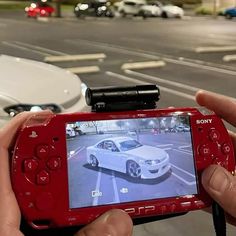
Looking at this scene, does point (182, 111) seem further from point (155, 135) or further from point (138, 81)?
point (138, 81)

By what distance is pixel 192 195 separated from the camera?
5.70 feet

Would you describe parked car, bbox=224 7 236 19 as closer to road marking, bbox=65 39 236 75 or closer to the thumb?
road marking, bbox=65 39 236 75

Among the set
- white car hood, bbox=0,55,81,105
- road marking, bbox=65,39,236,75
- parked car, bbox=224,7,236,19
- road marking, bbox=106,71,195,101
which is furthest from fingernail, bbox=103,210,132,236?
parked car, bbox=224,7,236,19

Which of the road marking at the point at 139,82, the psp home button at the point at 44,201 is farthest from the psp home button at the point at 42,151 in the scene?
the road marking at the point at 139,82

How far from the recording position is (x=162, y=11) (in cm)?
3225

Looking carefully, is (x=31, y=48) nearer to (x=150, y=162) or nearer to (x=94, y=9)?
(x=150, y=162)

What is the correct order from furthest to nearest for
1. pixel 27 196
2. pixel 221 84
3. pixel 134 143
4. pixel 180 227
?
pixel 221 84
pixel 180 227
pixel 134 143
pixel 27 196

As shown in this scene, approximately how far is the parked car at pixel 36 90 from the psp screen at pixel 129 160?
2.77m

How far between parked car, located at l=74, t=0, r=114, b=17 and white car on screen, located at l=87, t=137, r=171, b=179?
101 ft

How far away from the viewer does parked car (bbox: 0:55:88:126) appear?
4.52 metres

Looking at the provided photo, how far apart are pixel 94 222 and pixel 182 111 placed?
1.41 ft

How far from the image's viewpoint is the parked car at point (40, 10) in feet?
105

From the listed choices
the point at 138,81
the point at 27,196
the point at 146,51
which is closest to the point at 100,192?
the point at 27,196

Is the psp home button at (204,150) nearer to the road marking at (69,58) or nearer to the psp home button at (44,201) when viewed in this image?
the psp home button at (44,201)
